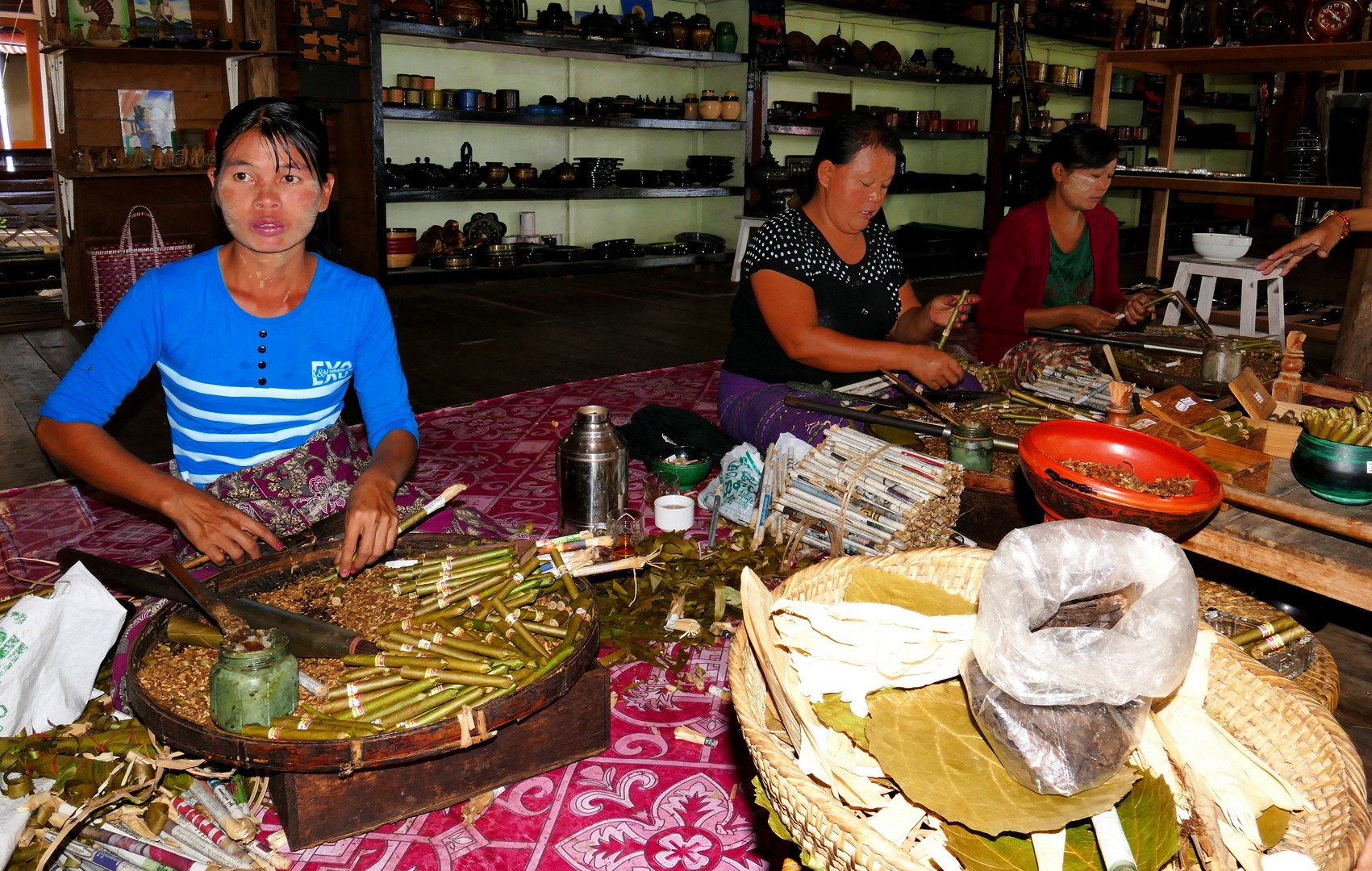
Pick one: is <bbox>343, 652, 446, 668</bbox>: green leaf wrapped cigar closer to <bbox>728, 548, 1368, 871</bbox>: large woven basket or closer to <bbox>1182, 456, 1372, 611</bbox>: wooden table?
<bbox>728, 548, 1368, 871</bbox>: large woven basket

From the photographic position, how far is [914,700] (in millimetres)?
1265

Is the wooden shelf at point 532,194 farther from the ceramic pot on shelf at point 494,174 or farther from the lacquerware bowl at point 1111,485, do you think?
the lacquerware bowl at point 1111,485

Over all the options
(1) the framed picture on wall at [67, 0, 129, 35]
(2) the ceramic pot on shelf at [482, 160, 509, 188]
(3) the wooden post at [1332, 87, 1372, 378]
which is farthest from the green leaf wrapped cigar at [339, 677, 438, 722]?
(2) the ceramic pot on shelf at [482, 160, 509, 188]

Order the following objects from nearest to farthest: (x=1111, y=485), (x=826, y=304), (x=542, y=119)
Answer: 1. (x=1111, y=485)
2. (x=826, y=304)
3. (x=542, y=119)

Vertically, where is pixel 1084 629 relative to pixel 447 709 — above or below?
above

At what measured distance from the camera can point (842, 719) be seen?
1.29 m

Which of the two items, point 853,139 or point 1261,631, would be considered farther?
point 853,139

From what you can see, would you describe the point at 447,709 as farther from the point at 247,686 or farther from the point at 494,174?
the point at 494,174

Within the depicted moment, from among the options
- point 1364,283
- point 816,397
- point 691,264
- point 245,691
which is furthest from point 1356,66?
point 245,691

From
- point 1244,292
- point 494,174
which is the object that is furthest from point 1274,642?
point 494,174

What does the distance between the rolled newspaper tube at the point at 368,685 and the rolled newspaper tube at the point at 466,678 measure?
0.02 m

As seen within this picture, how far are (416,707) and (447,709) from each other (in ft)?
0.18

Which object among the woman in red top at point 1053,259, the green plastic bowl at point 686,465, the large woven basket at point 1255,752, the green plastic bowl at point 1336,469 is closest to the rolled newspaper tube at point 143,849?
the large woven basket at point 1255,752

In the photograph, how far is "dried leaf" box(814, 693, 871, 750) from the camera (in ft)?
4.19
